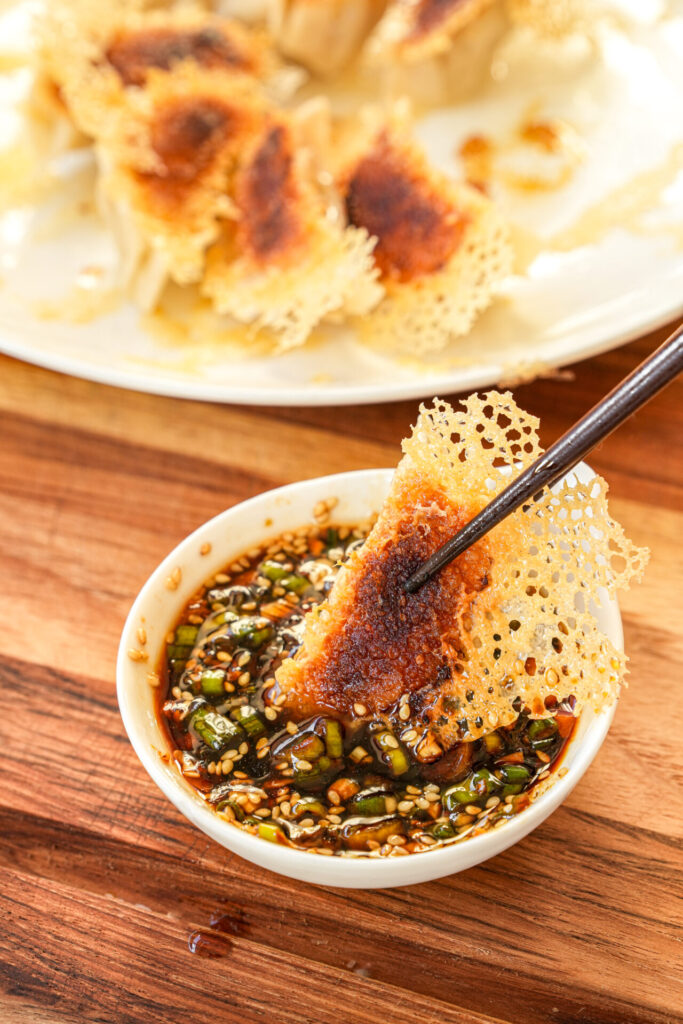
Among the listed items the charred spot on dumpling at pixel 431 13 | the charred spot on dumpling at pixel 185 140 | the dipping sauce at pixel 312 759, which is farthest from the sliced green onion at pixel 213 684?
the charred spot on dumpling at pixel 431 13

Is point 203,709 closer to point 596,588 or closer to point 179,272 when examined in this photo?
point 596,588

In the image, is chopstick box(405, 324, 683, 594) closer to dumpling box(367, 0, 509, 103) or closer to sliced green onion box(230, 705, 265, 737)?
sliced green onion box(230, 705, 265, 737)

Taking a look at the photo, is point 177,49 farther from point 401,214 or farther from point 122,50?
point 401,214

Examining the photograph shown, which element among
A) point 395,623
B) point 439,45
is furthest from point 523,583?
point 439,45

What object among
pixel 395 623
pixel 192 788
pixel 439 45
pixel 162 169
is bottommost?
pixel 192 788

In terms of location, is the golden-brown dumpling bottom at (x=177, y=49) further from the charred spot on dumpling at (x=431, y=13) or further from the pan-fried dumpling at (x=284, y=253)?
the charred spot on dumpling at (x=431, y=13)
